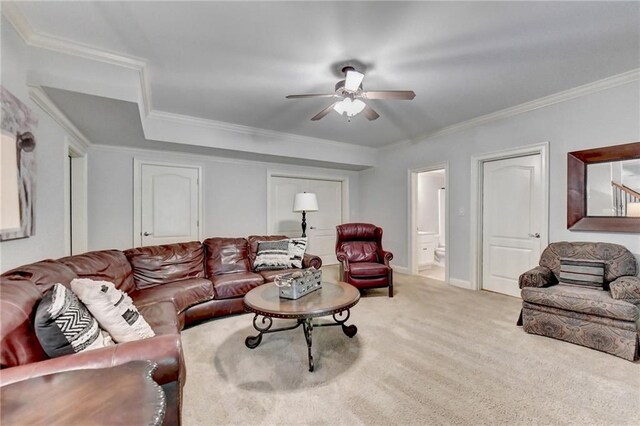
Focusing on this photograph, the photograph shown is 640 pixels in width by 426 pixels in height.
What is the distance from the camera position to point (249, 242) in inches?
152

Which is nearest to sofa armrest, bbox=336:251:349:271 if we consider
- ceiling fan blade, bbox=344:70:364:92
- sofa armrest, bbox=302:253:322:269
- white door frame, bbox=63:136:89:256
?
sofa armrest, bbox=302:253:322:269

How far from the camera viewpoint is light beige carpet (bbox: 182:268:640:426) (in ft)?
5.28

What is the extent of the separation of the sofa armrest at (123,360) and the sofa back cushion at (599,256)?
343 cm

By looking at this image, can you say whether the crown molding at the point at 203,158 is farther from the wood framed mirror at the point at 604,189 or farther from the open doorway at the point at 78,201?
the wood framed mirror at the point at 604,189

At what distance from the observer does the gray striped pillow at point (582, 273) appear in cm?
259

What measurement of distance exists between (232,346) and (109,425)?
1.83 meters

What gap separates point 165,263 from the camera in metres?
3.13

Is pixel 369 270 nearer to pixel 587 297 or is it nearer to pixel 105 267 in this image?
pixel 587 297

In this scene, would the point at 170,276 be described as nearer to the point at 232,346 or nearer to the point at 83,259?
the point at 83,259

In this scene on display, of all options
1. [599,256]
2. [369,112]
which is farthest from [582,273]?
[369,112]

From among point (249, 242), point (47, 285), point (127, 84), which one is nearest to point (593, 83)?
point (249, 242)

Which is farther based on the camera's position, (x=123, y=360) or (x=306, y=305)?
(x=306, y=305)

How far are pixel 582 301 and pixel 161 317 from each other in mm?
3404

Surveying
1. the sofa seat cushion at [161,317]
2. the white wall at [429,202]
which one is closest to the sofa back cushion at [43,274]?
the sofa seat cushion at [161,317]
